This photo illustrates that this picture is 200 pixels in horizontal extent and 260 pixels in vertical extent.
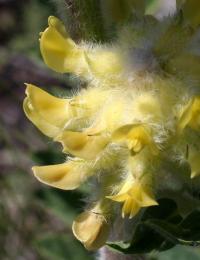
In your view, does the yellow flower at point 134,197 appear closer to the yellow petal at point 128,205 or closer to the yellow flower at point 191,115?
the yellow petal at point 128,205

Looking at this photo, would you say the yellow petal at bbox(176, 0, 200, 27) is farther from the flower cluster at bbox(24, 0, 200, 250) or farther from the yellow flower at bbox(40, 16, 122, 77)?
the yellow flower at bbox(40, 16, 122, 77)

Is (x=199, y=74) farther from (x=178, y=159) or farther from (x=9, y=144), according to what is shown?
(x=9, y=144)

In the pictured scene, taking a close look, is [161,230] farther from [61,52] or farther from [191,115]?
[61,52]

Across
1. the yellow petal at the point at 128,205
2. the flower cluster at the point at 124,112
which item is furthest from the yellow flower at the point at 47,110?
the yellow petal at the point at 128,205

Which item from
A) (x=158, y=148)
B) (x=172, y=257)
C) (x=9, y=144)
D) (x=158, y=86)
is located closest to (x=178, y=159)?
(x=158, y=148)

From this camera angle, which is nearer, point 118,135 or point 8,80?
point 118,135

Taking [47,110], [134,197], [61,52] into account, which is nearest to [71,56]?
[61,52]
